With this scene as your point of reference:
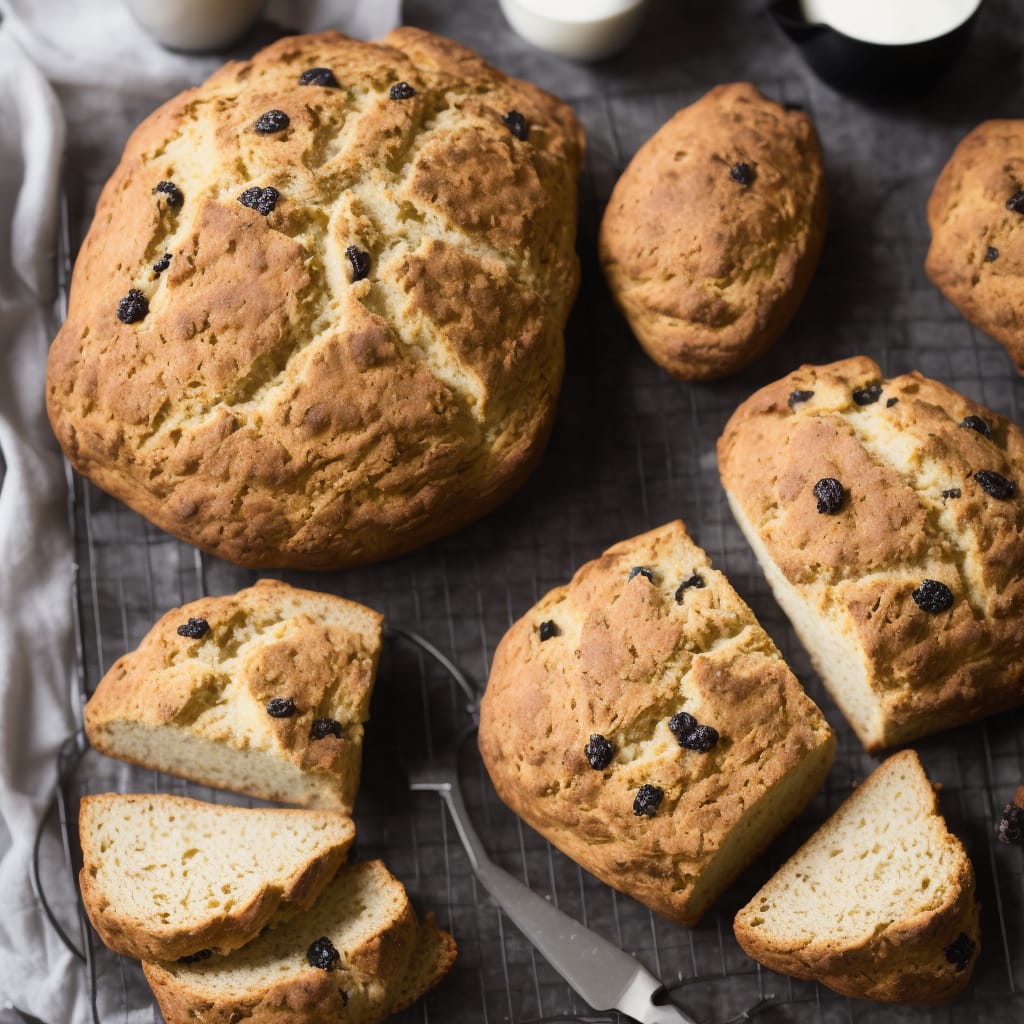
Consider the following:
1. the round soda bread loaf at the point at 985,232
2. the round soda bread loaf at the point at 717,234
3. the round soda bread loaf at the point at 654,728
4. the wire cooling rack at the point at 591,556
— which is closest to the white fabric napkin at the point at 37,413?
the wire cooling rack at the point at 591,556

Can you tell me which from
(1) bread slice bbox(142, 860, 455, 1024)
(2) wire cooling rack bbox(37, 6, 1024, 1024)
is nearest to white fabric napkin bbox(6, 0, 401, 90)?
(2) wire cooling rack bbox(37, 6, 1024, 1024)

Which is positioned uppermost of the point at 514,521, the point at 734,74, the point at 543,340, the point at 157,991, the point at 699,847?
the point at 734,74

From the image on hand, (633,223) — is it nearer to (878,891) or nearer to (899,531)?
(899,531)

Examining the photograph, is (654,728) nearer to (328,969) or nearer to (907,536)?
(907,536)

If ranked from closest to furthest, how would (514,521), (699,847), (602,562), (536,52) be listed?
(699,847) → (602,562) → (514,521) → (536,52)

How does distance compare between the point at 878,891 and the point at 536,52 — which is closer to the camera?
the point at 878,891

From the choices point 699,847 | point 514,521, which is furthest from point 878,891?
point 514,521

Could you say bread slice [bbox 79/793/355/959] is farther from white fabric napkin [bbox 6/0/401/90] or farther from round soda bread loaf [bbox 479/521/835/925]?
white fabric napkin [bbox 6/0/401/90]

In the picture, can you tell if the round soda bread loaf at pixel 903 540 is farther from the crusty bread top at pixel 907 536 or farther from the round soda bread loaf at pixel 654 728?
the round soda bread loaf at pixel 654 728
